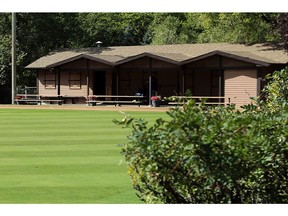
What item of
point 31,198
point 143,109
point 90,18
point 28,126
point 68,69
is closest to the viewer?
point 31,198

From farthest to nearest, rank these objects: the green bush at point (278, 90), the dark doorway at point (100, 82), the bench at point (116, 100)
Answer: the dark doorway at point (100, 82)
the bench at point (116, 100)
the green bush at point (278, 90)

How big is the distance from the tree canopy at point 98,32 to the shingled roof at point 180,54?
2.29m

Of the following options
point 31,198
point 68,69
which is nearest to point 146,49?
point 68,69

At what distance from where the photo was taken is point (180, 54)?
49.2m

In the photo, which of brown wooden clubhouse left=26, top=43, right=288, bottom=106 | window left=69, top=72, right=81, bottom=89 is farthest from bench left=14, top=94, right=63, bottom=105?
window left=69, top=72, right=81, bottom=89

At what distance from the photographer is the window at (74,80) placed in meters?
51.7

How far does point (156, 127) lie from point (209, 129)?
0.52m

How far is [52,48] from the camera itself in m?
64.9

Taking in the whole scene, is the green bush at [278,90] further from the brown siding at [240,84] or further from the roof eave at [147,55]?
the roof eave at [147,55]

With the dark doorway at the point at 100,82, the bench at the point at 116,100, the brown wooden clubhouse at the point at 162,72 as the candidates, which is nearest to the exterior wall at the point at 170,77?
the brown wooden clubhouse at the point at 162,72

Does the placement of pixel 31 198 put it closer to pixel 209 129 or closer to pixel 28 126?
pixel 209 129

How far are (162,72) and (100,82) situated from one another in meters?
5.31

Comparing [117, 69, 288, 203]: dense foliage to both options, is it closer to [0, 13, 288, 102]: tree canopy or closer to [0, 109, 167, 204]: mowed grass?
[0, 109, 167, 204]: mowed grass

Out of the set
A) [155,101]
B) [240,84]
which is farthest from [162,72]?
[240,84]
